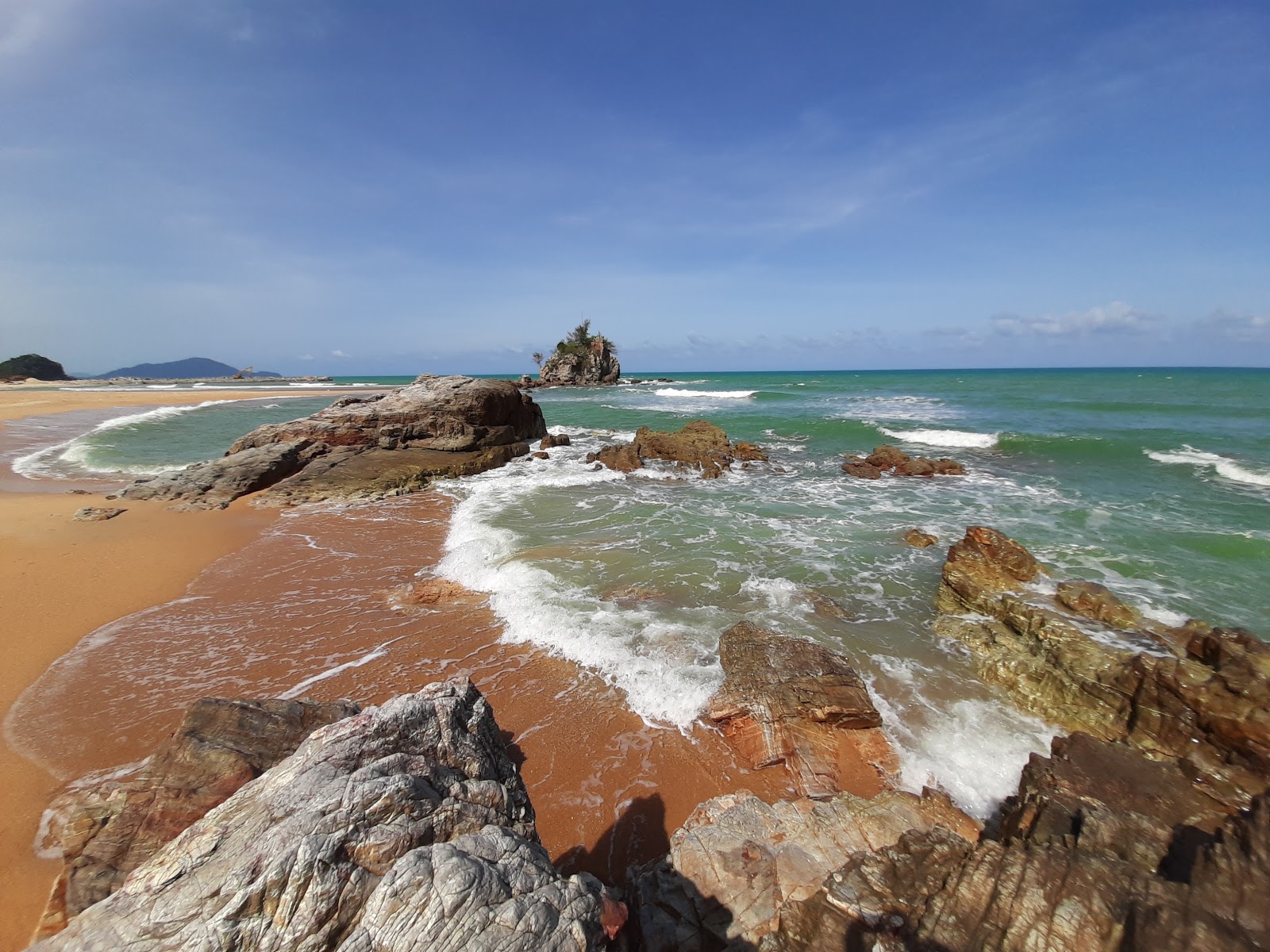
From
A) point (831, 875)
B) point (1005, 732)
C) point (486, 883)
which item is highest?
point (486, 883)

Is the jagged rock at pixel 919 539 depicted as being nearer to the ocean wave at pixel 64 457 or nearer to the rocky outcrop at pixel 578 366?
the ocean wave at pixel 64 457

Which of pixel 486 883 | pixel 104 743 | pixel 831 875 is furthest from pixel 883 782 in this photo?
pixel 104 743

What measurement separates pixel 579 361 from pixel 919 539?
212 ft

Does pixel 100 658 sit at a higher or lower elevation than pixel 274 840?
lower

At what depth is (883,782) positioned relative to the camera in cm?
511

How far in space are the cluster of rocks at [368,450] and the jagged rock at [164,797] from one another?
36.8 ft

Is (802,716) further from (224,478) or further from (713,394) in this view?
(713,394)

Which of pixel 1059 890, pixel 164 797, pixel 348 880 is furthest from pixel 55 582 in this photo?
pixel 1059 890

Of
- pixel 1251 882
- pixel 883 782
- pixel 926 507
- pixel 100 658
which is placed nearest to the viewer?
pixel 1251 882

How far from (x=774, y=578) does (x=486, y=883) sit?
304 inches

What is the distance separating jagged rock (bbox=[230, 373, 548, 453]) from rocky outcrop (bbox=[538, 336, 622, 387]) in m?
51.4

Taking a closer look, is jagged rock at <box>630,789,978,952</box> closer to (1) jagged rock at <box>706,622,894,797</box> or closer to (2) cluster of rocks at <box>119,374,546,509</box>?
(1) jagged rock at <box>706,622,894,797</box>

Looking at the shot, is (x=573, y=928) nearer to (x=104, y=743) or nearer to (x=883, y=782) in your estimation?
(x=883, y=782)

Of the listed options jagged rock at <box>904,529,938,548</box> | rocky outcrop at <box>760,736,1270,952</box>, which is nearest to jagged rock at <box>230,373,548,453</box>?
jagged rock at <box>904,529,938,548</box>
